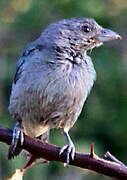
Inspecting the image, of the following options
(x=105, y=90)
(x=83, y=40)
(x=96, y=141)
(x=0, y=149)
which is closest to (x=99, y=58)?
(x=105, y=90)

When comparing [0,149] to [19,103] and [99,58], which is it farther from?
[99,58]

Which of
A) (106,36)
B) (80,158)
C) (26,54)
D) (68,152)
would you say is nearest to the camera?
(80,158)

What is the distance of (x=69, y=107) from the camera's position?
13.7 feet

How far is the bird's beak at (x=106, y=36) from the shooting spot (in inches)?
164

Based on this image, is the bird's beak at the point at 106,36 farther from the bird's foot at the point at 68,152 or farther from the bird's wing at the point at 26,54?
the bird's foot at the point at 68,152

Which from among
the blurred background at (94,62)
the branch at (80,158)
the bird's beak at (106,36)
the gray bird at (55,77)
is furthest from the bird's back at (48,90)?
the blurred background at (94,62)

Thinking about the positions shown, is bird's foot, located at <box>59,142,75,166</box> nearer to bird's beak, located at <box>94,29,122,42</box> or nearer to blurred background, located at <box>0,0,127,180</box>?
bird's beak, located at <box>94,29,122,42</box>

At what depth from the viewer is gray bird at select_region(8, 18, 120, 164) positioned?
4066mm

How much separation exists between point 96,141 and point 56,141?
3.54ft

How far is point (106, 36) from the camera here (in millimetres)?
4199

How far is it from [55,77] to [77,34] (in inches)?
17.8

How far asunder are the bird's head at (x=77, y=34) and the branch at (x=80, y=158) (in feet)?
5.04

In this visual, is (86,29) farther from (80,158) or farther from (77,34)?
(80,158)

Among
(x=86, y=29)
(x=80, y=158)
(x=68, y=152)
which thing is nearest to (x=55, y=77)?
(x=86, y=29)
